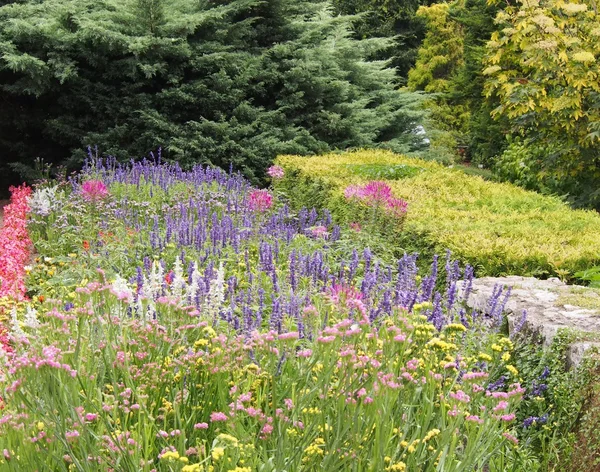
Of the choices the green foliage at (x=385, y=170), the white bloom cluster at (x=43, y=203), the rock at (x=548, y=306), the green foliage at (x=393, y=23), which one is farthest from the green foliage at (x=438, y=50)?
the rock at (x=548, y=306)

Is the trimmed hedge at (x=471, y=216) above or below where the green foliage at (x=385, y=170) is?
above

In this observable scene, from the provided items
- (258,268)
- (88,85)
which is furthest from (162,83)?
(258,268)

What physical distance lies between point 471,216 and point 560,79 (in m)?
2.64

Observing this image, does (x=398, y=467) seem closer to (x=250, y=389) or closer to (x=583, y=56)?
(x=250, y=389)

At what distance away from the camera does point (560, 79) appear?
8.01 metres

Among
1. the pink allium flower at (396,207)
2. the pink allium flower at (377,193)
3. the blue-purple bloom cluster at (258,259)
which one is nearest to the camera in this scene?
the blue-purple bloom cluster at (258,259)

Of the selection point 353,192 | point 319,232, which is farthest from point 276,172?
point 319,232

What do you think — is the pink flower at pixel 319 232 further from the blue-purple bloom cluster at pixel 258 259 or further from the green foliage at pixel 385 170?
the green foliage at pixel 385 170

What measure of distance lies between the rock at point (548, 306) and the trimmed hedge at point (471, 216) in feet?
1.23

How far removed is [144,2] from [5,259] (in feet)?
19.9

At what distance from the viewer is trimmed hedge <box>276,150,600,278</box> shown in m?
5.06

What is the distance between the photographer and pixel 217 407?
265cm

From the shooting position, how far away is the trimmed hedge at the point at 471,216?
5.06m

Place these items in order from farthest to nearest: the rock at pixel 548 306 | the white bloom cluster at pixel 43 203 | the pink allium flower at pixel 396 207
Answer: the white bloom cluster at pixel 43 203
the pink allium flower at pixel 396 207
the rock at pixel 548 306
